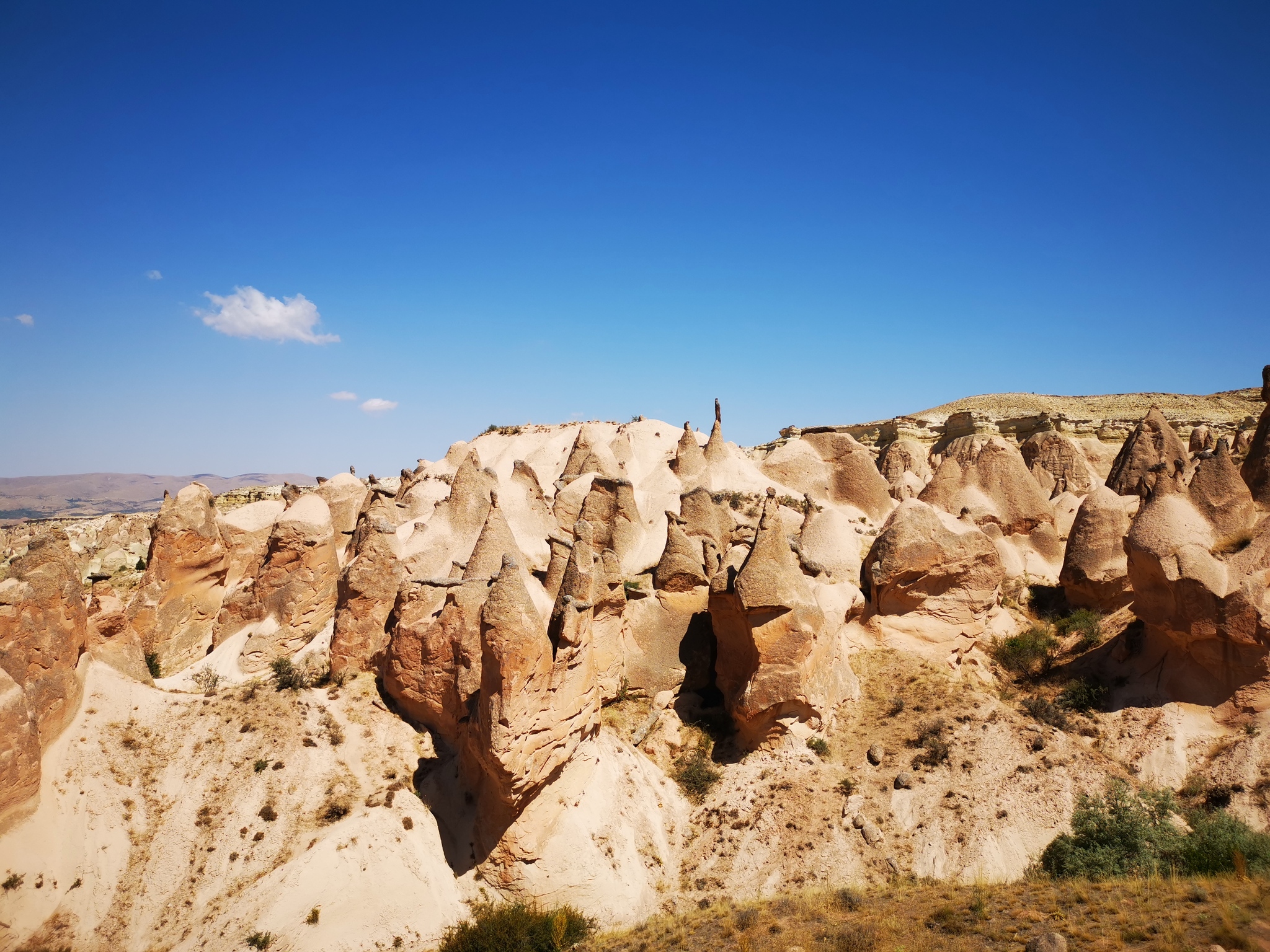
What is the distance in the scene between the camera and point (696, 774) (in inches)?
573

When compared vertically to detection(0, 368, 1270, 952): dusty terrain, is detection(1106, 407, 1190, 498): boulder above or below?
above

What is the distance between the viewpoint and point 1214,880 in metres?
9.75

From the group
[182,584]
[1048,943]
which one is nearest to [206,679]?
[182,584]

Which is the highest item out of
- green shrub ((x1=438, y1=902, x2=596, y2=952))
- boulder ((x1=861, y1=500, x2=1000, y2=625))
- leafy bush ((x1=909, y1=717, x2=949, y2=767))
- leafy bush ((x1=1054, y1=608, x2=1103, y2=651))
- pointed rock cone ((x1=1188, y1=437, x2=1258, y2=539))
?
pointed rock cone ((x1=1188, y1=437, x2=1258, y2=539))

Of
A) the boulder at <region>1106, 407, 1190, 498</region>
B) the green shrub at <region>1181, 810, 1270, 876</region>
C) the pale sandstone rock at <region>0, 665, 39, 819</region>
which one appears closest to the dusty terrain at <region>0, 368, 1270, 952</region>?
the pale sandstone rock at <region>0, 665, 39, 819</region>

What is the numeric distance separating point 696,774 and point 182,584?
52.2 feet

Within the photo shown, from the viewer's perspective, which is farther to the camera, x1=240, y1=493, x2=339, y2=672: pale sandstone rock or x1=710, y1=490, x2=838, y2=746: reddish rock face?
x1=240, y1=493, x2=339, y2=672: pale sandstone rock

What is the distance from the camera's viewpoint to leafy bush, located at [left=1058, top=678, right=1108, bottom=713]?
47.8 feet

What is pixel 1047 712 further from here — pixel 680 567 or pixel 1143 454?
pixel 1143 454

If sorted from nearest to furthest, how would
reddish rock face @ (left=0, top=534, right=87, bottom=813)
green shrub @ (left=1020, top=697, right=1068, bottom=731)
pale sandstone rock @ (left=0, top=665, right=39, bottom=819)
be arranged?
1. pale sandstone rock @ (left=0, top=665, right=39, bottom=819)
2. reddish rock face @ (left=0, top=534, right=87, bottom=813)
3. green shrub @ (left=1020, top=697, right=1068, bottom=731)

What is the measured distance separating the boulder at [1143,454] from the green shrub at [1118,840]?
45.0ft

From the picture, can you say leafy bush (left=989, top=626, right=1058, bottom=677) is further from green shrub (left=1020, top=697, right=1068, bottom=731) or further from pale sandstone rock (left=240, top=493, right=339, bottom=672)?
pale sandstone rock (left=240, top=493, right=339, bottom=672)

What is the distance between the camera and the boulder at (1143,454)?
23.2m

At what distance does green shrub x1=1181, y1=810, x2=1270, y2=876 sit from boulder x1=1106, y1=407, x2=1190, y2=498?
1400 centimetres
